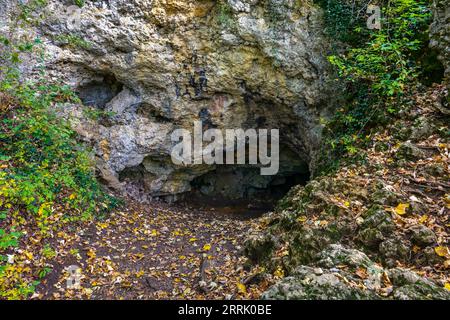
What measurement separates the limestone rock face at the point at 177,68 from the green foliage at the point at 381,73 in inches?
45.2

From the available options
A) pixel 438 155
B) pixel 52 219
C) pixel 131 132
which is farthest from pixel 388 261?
pixel 131 132

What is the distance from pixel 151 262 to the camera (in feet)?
17.2

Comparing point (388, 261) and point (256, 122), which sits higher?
point (256, 122)

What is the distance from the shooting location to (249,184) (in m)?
11.0

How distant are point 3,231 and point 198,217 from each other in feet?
15.9

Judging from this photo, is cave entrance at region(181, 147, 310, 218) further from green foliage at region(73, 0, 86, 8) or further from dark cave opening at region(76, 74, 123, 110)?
green foliage at region(73, 0, 86, 8)

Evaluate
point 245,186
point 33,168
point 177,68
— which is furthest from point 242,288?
point 245,186

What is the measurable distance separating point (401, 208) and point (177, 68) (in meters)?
Answer: 5.98

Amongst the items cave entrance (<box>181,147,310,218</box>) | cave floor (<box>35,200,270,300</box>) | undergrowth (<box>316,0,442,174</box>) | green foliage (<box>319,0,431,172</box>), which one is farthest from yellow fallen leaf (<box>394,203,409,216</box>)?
cave entrance (<box>181,147,310,218</box>)

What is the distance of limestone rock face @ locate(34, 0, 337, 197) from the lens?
268 inches

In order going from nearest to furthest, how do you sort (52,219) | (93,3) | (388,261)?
(388,261) → (52,219) → (93,3)

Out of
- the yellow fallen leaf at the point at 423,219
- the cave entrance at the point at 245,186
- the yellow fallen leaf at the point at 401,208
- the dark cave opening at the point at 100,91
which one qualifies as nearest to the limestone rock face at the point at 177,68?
the dark cave opening at the point at 100,91

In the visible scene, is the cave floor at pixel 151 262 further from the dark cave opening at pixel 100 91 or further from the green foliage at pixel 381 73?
the dark cave opening at pixel 100 91
